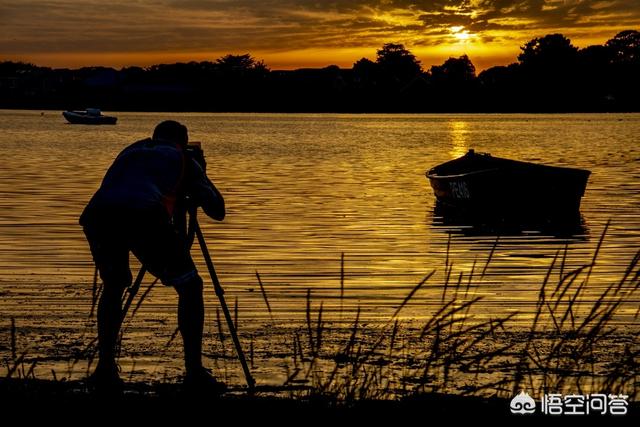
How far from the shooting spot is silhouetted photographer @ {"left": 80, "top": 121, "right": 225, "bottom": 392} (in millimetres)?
8898

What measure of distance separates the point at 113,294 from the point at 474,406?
126 inches

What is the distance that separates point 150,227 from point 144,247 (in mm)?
200

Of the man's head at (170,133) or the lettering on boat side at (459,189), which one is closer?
the man's head at (170,133)

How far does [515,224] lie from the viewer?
30.7m

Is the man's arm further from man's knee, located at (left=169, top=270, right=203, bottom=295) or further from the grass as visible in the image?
the grass

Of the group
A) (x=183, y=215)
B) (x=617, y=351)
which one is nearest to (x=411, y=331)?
(x=617, y=351)

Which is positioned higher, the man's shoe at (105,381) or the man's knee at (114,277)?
the man's knee at (114,277)

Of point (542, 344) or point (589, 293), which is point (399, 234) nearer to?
point (589, 293)

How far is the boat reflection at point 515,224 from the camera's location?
1136 inches

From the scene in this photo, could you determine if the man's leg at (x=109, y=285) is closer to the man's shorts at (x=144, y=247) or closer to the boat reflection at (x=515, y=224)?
the man's shorts at (x=144, y=247)

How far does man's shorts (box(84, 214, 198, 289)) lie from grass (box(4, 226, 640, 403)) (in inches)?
11.4

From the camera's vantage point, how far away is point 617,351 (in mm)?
12242

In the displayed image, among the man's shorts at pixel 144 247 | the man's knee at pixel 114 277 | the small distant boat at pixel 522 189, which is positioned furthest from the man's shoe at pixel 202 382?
the small distant boat at pixel 522 189

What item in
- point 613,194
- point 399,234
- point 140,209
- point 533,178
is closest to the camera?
point 140,209
